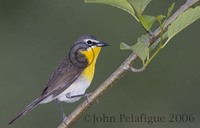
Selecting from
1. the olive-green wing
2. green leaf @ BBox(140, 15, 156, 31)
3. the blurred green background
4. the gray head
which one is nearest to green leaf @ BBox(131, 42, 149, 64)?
green leaf @ BBox(140, 15, 156, 31)

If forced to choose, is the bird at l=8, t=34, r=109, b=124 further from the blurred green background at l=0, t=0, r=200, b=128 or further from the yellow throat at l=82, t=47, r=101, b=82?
the blurred green background at l=0, t=0, r=200, b=128

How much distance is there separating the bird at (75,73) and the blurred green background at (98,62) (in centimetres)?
255

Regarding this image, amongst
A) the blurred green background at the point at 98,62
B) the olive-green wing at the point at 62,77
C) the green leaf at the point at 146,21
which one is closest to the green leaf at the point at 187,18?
the green leaf at the point at 146,21

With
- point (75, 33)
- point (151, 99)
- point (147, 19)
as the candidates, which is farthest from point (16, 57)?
point (147, 19)

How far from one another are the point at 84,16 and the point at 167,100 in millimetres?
1313

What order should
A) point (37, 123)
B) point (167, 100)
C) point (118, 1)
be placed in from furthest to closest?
point (167, 100) → point (37, 123) → point (118, 1)

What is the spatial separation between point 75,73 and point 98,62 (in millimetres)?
3182

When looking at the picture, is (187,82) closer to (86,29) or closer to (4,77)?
(86,29)

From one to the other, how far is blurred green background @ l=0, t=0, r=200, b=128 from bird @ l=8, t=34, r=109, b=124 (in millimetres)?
2547

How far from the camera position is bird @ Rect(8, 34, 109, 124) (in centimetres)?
278

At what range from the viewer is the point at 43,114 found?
573 cm

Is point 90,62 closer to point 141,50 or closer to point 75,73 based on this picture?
point 75,73

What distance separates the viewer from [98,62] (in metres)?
6.29

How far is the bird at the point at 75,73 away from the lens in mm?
2779
